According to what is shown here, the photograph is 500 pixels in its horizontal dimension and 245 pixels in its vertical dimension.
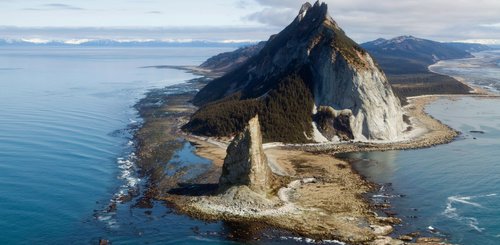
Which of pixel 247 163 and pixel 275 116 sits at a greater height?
pixel 275 116

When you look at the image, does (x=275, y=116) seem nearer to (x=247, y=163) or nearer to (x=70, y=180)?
(x=247, y=163)

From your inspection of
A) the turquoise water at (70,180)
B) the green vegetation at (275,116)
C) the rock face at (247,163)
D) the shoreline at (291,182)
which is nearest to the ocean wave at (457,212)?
the shoreline at (291,182)

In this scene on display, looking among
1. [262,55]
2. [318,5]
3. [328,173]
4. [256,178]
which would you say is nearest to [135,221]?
[256,178]

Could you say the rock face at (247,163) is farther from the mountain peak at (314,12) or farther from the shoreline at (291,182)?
the mountain peak at (314,12)

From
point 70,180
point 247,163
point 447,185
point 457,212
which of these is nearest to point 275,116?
point 447,185

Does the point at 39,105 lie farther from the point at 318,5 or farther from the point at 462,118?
the point at 462,118

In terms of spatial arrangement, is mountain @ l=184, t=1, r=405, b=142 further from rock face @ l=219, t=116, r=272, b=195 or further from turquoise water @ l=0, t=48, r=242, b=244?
rock face @ l=219, t=116, r=272, b=195
